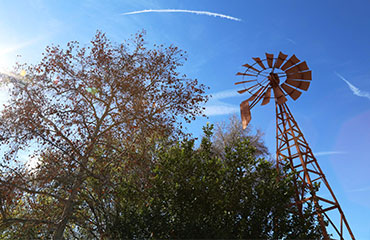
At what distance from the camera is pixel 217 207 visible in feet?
27.5

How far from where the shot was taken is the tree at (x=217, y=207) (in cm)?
809

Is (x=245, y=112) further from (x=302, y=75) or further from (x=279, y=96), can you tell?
(x=302, y=75)

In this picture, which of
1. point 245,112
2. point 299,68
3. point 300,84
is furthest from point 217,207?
point 299,68

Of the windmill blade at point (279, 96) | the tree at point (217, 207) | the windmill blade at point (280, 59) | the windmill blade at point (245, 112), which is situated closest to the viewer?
the tree at point (217, 207)

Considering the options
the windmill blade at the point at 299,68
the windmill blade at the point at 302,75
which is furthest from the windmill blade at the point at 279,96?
the windmill blade at the point at 299,68

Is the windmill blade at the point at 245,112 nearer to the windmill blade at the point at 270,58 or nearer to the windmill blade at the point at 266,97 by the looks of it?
the windmill blade at the point at 266,97

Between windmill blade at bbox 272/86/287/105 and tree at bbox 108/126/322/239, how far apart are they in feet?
10.4

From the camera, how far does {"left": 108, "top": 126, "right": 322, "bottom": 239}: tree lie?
8.09 m

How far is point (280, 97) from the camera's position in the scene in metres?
11.1

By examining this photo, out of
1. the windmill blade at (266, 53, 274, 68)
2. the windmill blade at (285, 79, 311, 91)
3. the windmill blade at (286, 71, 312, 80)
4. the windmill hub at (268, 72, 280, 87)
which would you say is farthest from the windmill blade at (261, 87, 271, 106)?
the windmill blade at (266, 53, 274, 68)

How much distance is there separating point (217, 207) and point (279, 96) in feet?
17.4

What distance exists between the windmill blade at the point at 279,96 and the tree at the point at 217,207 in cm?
316

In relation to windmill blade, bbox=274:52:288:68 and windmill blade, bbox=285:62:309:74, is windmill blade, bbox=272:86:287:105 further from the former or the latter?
windmill blade, bbox=274:52:288:68

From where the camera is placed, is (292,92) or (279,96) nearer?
(279,96)
